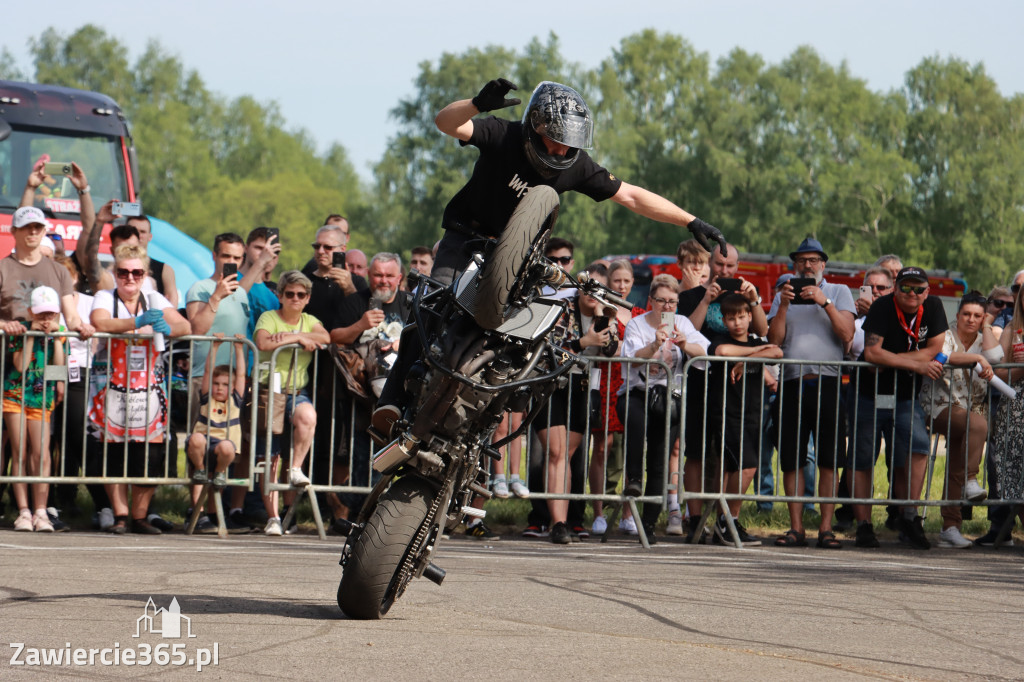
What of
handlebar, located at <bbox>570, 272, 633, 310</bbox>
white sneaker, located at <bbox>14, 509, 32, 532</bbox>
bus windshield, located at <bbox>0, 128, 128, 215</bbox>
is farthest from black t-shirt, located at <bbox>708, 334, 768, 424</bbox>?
bus windshield, located at <bbox>0, 128, 128, 215</bbox>

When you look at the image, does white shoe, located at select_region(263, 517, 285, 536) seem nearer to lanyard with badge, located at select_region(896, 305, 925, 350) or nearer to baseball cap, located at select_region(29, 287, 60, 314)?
baseball cap, located at select_region(29, 287, 60, 314)

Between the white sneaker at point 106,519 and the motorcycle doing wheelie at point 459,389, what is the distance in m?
4.85

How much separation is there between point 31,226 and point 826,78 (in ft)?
217

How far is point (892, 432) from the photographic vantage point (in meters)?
10.6

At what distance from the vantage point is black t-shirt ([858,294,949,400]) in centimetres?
1057

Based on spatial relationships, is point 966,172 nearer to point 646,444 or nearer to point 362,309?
point 646,444

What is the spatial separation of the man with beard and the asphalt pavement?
1554mm

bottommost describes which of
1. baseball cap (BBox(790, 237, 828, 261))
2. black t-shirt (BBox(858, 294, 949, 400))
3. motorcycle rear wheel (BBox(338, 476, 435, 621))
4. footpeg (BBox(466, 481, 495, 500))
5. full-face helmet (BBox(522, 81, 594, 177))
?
motorcycle rear wheel (BBox(338, 476, 435, 621))

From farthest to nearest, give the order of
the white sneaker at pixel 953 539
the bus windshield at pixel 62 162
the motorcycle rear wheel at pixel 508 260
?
the bus windshield at pixel 62 162
the white sneaker at pixel 953 539
the motorcycle rear wheel at pixel 508 260

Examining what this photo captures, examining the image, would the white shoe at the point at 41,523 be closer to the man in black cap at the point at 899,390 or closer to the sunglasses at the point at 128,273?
the sunglasses at the point at 128,273

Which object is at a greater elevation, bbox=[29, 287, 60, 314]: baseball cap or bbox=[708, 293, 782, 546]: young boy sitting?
bbox=[29, 287, 60, 314]: baseball cap

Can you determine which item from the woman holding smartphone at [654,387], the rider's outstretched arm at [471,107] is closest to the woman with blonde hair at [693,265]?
the woman holding smartphone at [654,387]

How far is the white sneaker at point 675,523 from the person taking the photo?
10914mm

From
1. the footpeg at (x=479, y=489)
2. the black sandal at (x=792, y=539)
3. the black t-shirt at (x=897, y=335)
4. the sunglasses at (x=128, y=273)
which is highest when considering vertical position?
the sunglasses at (x=128, y=273)
